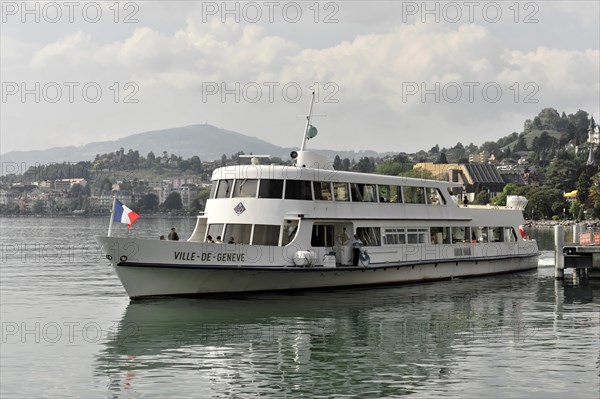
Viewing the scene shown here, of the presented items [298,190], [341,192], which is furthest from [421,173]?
[298,190]

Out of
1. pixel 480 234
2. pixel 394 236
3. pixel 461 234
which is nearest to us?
pixel 394 236

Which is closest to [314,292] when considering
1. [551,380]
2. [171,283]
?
[171,283]

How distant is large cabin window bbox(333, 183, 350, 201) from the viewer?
3397cm

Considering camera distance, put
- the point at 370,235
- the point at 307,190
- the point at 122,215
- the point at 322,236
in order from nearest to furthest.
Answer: the point at 122,215 → the point at 307,190 → the point at 322,236 → the point at 370,235

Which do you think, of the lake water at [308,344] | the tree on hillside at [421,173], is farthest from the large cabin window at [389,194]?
the tree on hillside at [421,173]

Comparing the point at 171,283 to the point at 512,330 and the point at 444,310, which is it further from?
the point at 512,330

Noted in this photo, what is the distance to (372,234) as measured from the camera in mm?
35250

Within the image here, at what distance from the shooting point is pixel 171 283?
98.0ft

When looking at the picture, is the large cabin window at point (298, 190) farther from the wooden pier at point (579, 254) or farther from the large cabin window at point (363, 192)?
the wooden pier at point (579, 254)

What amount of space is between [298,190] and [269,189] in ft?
3.61

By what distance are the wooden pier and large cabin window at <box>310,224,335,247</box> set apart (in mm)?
12003

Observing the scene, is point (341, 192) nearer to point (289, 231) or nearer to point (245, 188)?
point (289, 231)

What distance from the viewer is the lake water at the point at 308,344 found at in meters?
19.3

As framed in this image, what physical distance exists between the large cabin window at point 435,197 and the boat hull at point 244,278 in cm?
340
